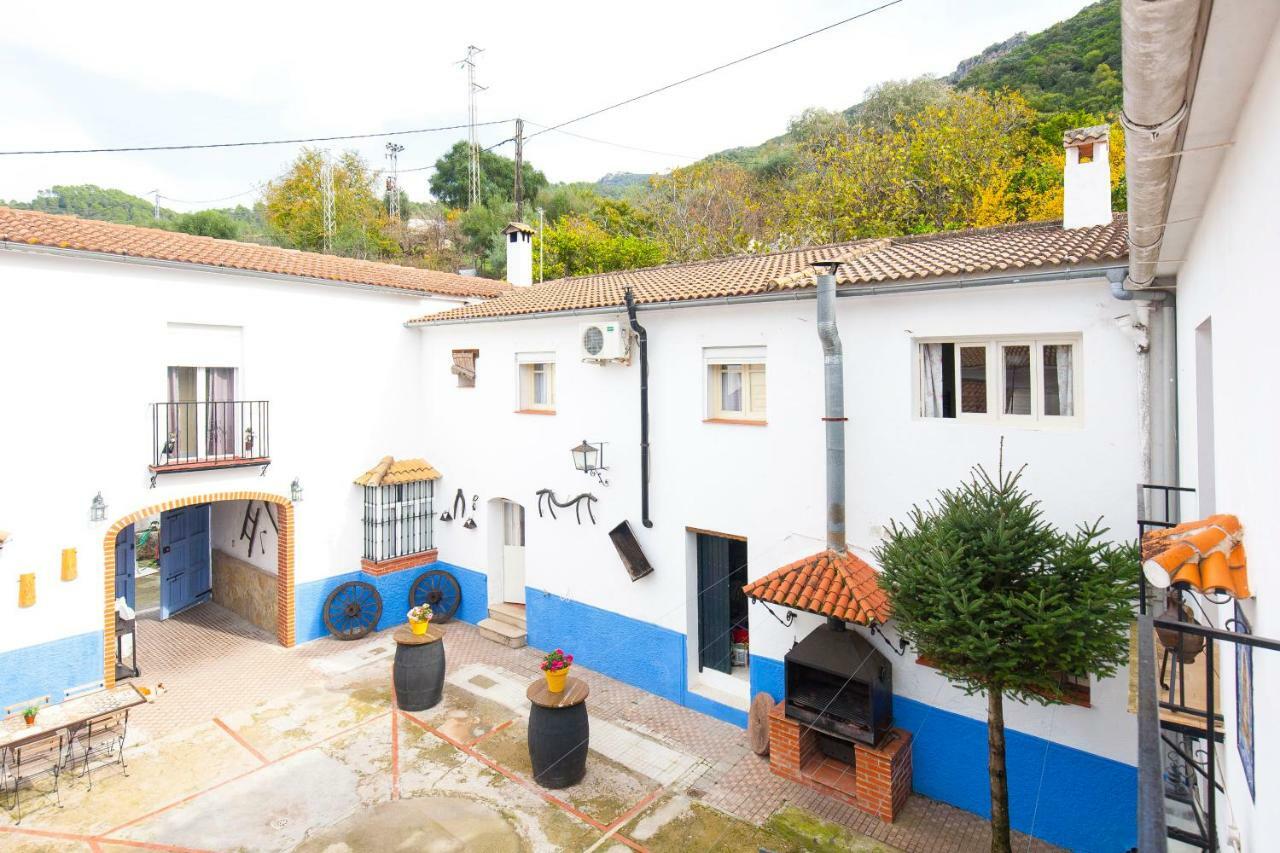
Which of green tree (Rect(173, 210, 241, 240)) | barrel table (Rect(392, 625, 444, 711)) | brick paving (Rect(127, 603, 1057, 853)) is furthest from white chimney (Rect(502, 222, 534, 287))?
green tree (Rect(173, 210, 241, 240))

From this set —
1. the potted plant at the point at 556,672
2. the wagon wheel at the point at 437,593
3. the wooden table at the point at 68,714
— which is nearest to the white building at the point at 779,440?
the wagon wheel at the point at 437,593

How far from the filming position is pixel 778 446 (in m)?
9.30

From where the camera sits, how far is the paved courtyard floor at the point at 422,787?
303 inches

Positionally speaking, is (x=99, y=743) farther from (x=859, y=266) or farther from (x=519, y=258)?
(x=519, y=258)

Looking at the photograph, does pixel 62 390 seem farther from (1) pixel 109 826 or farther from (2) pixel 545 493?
(2) pixel 545 493

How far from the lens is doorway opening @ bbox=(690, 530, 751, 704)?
10.7 m

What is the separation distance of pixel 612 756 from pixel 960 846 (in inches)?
168

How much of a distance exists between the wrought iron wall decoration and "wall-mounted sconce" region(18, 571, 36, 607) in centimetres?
750

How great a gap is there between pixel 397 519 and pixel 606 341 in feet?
20.9

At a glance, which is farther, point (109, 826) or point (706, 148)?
point (706, 148)

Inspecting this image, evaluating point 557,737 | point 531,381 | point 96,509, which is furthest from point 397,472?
point 557,737

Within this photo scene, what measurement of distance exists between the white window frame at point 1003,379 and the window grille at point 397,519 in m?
10.2

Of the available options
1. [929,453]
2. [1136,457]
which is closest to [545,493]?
[929,453]

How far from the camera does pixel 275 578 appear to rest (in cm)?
1365
